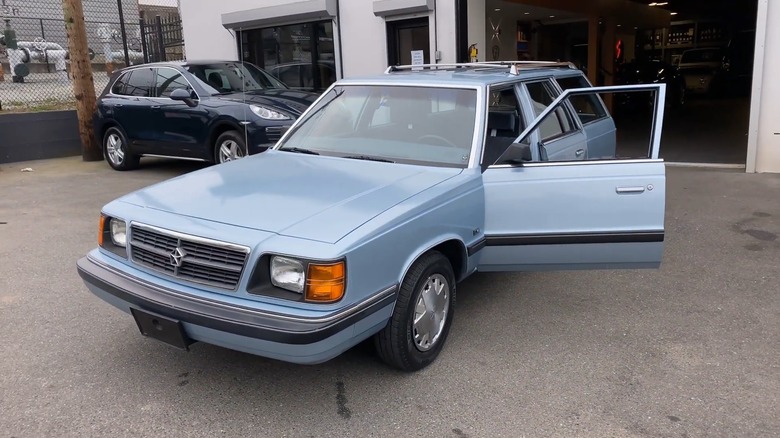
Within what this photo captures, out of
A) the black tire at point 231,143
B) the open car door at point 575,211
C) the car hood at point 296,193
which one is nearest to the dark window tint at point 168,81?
the black tire at point 231,143

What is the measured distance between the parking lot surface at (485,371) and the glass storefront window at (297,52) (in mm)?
8001

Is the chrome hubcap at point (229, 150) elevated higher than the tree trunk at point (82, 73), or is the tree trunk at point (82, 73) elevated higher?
the tree trunk at point (82, 73)

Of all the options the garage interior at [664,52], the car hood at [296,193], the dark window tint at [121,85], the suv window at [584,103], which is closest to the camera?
the car hood at [296,193]

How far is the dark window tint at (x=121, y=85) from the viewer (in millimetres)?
10125

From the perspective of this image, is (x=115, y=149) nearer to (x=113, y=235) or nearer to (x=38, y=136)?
(x=38, y=136)

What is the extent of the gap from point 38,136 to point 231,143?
18.3ft

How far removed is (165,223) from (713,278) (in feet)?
13.0

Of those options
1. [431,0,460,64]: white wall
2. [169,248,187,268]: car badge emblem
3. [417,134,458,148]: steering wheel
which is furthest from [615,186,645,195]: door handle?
[431,0,460,64]: white wall

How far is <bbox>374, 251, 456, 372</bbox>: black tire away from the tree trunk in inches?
369

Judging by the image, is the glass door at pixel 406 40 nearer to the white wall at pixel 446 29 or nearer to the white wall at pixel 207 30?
the white wall at pixel 446 29

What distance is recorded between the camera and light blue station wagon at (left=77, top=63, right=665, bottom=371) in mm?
2941

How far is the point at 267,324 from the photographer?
2.86m

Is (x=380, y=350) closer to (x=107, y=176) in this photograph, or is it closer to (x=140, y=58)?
(x=107, y=176)

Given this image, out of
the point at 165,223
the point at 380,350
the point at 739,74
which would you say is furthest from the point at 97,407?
the point at 739,74
